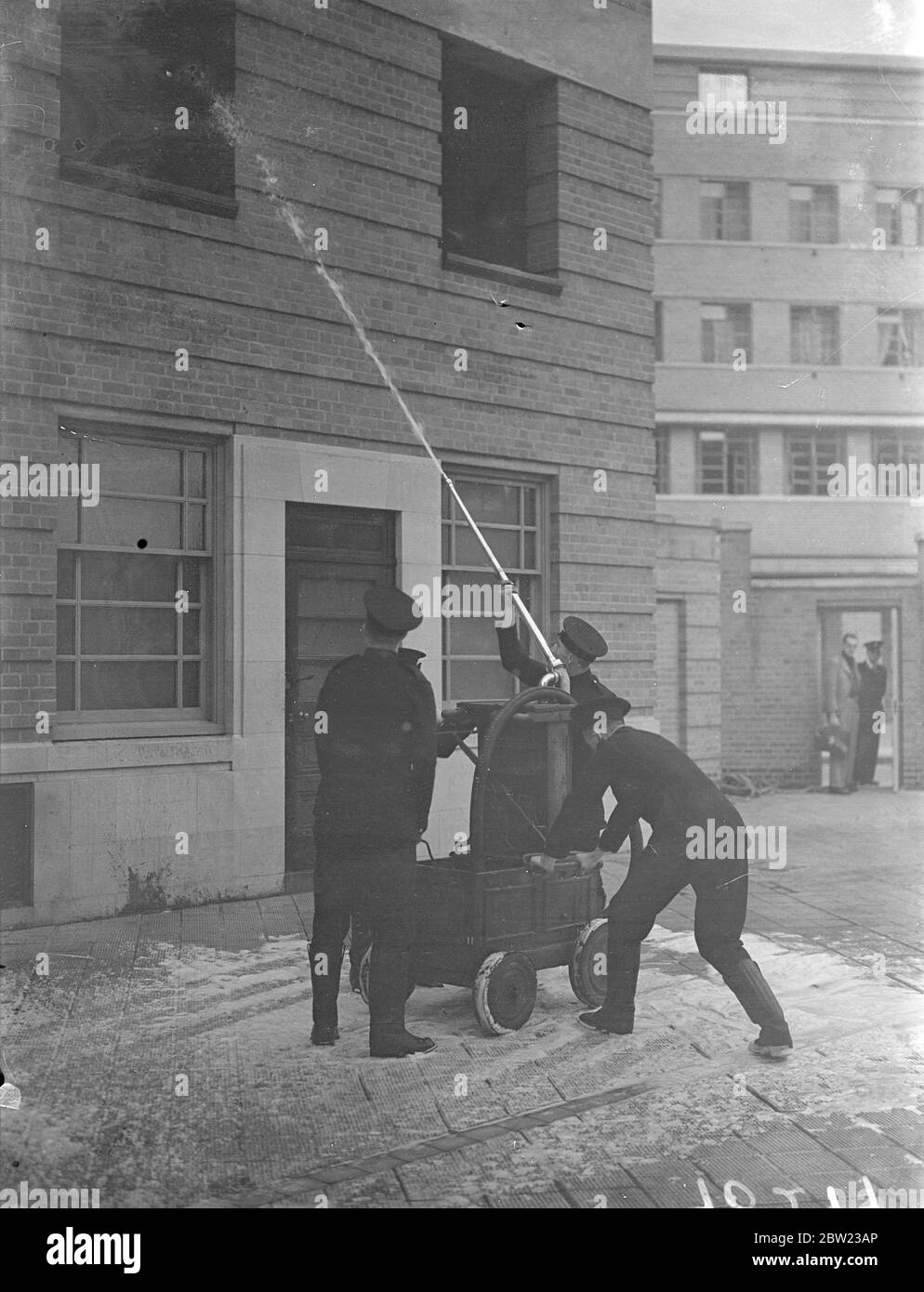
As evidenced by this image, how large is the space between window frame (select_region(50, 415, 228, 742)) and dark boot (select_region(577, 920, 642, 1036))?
2275 millimetres

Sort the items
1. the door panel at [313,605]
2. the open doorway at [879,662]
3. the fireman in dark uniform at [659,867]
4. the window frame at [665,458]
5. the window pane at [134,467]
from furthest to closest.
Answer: the open doorway at [879,662]
the window frame at [665,458]
the window pane at [134,467]
the door panel at [313,605]
the fireman in dark uniform at [659,867]

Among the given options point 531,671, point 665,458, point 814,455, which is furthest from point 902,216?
point 665,458

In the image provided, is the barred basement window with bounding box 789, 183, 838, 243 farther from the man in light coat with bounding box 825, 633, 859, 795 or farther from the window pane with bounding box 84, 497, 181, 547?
the man in light coat with bounding box 825, 633, 859, 795

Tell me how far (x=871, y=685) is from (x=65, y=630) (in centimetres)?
909

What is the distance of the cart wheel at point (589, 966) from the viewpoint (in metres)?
5.44

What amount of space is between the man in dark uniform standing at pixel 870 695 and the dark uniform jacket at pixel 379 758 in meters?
7.68

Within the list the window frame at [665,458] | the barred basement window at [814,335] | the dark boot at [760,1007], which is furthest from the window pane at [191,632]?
the window frame at [665,458]

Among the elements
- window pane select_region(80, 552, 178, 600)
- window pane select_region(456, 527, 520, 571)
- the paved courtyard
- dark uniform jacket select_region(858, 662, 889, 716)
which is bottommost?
the paved courtyard

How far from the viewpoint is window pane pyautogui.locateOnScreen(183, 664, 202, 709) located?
6.03 metres

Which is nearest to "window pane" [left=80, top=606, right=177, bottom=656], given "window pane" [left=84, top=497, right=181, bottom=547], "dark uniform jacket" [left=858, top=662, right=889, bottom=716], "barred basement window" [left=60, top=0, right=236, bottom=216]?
"window pane" [left=84, top=497, right=181, bottom=547]

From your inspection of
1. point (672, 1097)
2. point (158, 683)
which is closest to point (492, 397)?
point (158, 683)

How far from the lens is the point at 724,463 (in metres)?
10.8

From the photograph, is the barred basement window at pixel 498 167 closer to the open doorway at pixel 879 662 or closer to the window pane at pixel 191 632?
the window pane at pixel 191 632
